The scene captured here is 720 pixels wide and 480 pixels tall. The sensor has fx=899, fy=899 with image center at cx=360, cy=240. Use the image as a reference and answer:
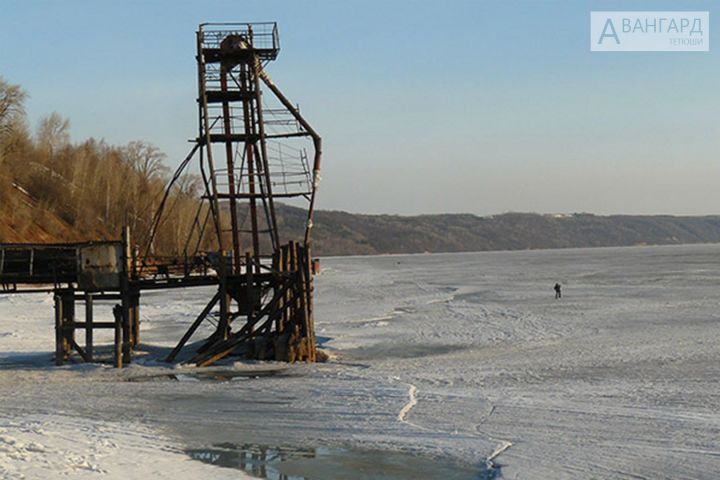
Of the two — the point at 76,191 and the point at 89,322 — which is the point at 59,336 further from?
the point at 76,191

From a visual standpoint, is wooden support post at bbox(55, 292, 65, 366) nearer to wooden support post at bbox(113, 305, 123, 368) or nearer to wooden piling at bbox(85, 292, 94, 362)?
wooden piling at bbox(85, 292, 94, 362)

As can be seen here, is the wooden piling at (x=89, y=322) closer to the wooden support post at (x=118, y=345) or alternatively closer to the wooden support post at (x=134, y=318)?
the wooden support post at (x=118, y=345)

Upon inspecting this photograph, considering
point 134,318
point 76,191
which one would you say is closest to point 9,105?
point 76,191

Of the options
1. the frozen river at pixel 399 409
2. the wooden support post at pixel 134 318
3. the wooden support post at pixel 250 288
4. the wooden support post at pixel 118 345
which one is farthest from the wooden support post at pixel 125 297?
the wooden support post at pixel 250 288

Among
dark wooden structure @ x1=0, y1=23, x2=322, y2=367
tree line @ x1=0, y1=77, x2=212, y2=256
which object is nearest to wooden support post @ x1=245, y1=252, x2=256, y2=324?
dark wooden structure @ x1=0, y1=23, x2=322, y2=367

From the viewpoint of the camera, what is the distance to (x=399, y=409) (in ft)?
63.3

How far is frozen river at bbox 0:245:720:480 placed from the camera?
14.6m

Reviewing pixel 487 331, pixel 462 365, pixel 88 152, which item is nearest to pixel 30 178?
pixel 88 152

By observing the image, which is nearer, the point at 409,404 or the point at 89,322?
the point at 409,404

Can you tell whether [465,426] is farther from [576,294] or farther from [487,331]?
[576,294]

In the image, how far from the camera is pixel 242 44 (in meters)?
30.0

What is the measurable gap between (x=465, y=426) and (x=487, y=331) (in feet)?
63.4

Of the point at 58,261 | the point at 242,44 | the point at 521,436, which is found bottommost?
the point at 521,436

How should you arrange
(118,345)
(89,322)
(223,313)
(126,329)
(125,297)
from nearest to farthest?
(118,345)
(89,322)
(125,297)
(126,329)
(223,313)
